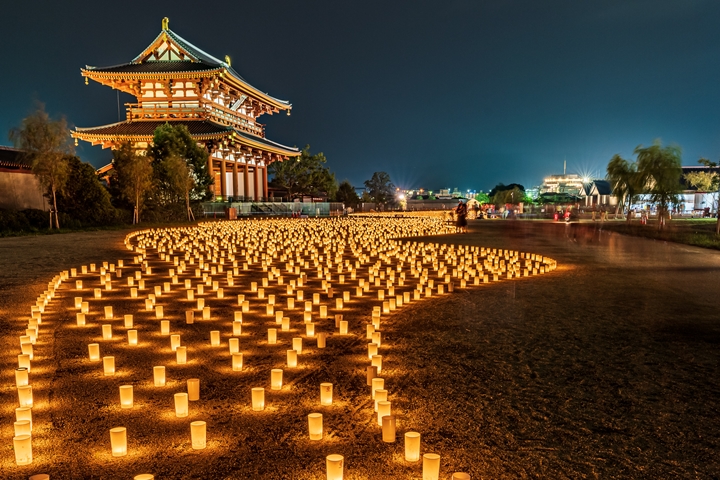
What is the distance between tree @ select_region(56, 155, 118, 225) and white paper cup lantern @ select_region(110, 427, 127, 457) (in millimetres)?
24131

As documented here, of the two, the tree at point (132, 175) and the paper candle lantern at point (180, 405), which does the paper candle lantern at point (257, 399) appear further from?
the tree at point (132, 175)

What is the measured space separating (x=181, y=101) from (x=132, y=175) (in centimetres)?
1350

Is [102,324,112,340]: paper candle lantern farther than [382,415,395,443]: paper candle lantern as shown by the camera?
Yes

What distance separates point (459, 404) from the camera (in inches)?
161

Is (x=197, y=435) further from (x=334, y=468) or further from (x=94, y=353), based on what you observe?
(x=94, y=353)

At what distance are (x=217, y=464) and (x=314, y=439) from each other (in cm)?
64

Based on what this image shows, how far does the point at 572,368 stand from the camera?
16.2 feet

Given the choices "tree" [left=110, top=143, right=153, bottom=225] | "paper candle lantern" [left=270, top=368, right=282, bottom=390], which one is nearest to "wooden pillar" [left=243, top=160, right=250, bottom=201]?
"tree" [left=110, top=143, right=153, bottom=225]

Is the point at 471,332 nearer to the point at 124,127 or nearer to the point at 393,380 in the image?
the point at 393,380

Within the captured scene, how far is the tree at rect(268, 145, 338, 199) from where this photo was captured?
51625 mm

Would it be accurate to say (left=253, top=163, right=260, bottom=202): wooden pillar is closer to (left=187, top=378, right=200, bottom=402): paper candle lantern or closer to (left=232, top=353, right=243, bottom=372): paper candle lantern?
(left=232, top=353, right=243, bottom=372): paper candle lantern

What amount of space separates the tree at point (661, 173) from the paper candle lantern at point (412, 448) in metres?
25.1

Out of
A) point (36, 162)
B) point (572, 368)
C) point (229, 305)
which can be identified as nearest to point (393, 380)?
point (572, 368)

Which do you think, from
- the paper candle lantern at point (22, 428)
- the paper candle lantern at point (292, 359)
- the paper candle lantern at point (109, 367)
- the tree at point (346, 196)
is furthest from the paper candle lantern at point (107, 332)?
the tree at point (346, 196)
